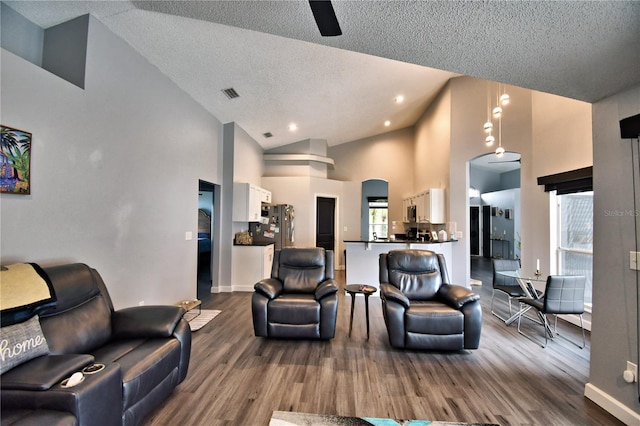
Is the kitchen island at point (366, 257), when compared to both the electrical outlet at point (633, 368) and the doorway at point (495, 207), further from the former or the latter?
the doorway at point (495, 207)

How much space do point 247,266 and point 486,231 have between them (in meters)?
9.85

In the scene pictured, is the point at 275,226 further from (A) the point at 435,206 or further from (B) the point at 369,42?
(B) the point at 369,42

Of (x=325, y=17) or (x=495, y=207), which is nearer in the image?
(x=325, y=17)

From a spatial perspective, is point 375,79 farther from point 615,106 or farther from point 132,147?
point 132,147

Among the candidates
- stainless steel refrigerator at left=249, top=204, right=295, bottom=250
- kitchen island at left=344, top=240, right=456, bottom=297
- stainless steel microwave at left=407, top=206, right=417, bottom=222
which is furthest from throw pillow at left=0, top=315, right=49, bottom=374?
stainless steel microwave at left=407, top=206, right=417, bottom=222

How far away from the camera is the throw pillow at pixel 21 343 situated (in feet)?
4.54

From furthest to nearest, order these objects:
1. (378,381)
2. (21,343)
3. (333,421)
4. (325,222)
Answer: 1. (325,222)
2. (378,381)
3. (333,421)
4. (21,343)

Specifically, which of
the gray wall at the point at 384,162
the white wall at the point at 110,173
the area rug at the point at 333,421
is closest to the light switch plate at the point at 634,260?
the area rug at the point at 333,421

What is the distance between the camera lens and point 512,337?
329cm

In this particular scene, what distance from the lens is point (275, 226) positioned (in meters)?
6.43

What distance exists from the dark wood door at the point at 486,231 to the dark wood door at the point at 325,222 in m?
6.92

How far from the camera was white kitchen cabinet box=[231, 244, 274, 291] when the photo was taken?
544 centimetres

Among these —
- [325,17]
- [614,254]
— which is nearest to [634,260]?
[614,254]

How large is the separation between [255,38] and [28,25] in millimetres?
2110
